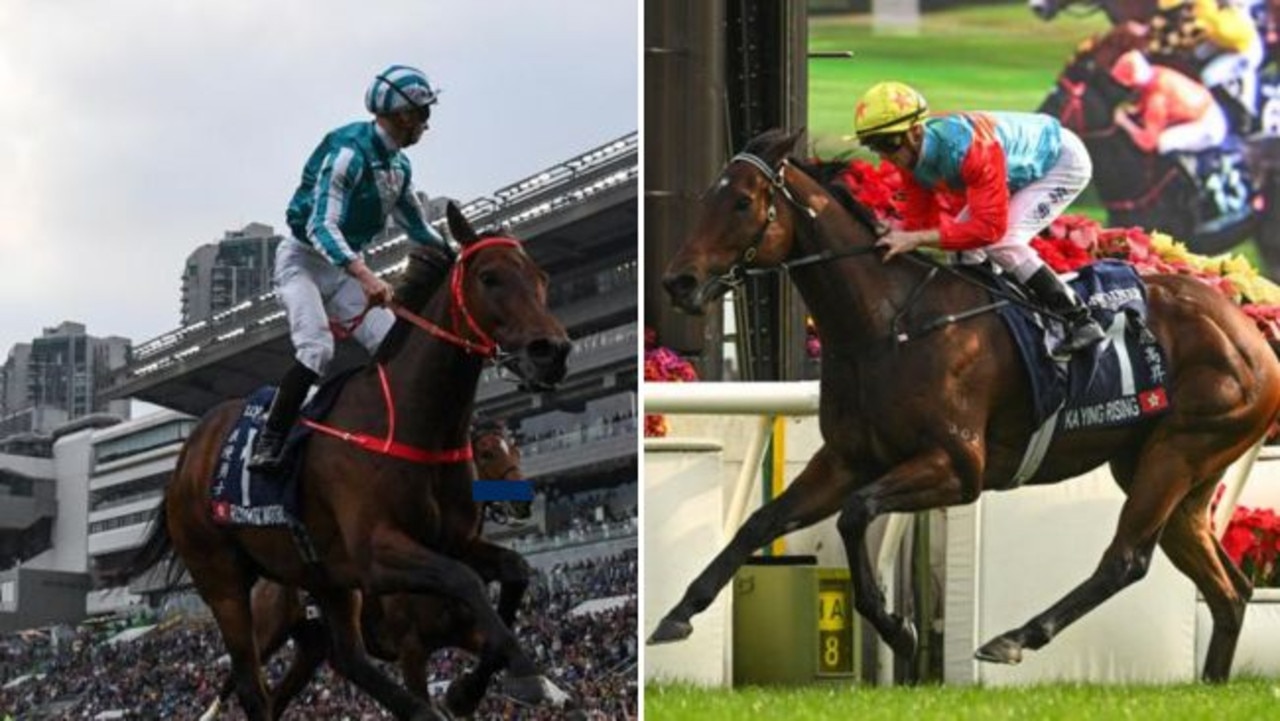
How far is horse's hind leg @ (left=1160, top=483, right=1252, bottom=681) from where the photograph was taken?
18.6 ft

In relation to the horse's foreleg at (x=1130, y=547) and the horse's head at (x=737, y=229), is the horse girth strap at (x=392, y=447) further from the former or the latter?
the horse's foreleg at (x=1130, y=547)

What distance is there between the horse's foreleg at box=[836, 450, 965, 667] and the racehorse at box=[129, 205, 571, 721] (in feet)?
2.53

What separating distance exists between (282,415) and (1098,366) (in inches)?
72.4

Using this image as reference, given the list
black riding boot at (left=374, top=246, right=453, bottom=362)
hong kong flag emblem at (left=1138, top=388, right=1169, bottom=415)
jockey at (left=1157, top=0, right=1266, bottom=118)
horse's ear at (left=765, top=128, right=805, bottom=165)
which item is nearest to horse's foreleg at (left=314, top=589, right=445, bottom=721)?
black riding boot at (left=374, top=246, right=453, bottom=362)

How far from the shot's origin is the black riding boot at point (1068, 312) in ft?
17.8

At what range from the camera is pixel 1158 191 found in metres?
22.3

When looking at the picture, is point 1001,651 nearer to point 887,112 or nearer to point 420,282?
point 887,112

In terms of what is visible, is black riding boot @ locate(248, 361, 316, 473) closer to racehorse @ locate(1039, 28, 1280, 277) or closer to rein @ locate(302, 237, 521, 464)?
rein @ locate(302, 237, 521, 464)

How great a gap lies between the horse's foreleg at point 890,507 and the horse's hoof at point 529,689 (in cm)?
79

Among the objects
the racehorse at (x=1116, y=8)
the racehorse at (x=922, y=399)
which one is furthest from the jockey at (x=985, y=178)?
the racehorse at (x=1116, y=8)

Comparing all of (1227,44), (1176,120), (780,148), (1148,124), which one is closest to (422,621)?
(780,148)

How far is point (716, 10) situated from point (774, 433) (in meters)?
1.16

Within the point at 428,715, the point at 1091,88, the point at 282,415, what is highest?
the point at 1091,88

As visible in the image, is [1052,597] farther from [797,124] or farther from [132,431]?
[132,431]
